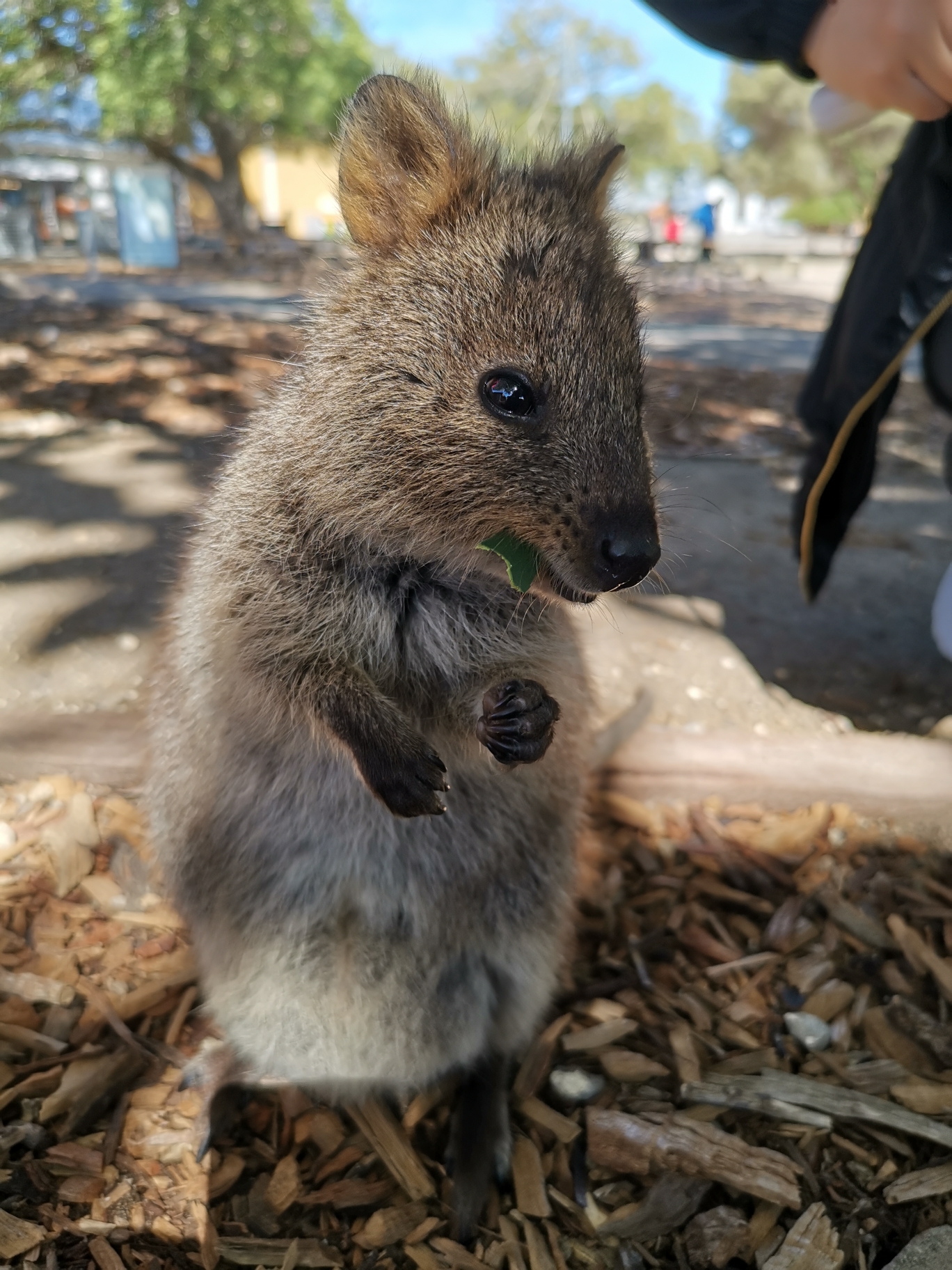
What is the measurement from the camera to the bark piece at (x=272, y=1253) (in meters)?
1.73

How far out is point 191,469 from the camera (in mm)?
4801

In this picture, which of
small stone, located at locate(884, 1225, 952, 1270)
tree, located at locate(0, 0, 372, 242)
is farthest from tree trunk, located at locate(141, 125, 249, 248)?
small stone, located at locate(884, 1225, 952, 1270)

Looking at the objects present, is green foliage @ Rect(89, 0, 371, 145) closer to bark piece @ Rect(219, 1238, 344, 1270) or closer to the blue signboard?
the blue signboard

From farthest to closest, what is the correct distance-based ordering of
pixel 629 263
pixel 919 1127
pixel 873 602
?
pixel 873 602 → pixel 629 263 → pixel 919 1127

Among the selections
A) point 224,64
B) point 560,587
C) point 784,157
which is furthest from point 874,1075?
point 784,157

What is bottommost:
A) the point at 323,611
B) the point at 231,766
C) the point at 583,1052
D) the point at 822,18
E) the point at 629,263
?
the point at 583,1052

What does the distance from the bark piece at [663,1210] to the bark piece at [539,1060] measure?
0.35 meters

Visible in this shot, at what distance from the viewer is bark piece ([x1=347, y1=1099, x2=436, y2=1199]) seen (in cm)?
191

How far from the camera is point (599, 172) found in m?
2.04

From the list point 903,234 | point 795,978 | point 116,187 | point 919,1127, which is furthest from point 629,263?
point 116,187

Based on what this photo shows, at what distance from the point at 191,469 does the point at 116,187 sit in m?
17.3

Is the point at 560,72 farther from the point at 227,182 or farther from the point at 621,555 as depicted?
the point at 621,555

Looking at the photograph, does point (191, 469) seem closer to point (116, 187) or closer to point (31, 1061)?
point (31, 1061)

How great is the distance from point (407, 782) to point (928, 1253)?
124 cm
